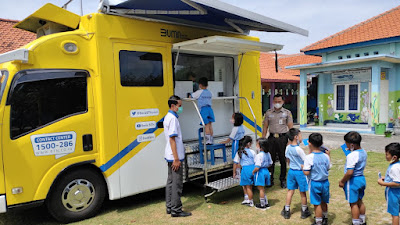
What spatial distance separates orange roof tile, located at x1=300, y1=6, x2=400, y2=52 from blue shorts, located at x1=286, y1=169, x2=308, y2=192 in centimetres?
1261

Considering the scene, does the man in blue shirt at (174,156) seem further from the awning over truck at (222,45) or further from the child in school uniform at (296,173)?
the child in school uniform at (296,173)

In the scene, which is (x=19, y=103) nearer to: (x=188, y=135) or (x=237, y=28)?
(x=188, y=135)

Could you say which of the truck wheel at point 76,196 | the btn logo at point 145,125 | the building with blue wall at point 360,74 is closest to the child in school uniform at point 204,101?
the btn logo at point 145,125

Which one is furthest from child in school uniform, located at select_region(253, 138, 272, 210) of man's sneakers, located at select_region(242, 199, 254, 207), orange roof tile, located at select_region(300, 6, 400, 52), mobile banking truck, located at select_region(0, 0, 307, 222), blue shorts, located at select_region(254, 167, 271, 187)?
orange roof tile, located at select_region(300, 6, 400, 52)

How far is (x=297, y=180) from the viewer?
14.3ft

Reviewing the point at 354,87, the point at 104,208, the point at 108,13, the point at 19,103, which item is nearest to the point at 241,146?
the point at 104,208

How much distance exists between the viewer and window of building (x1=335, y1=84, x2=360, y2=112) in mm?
15961

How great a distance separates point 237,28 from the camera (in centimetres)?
611

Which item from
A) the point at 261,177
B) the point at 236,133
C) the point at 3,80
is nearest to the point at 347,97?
the point at 236,133

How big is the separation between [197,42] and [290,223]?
3.05 metres

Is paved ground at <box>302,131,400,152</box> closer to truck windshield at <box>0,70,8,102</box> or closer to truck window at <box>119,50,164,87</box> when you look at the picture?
A: truck window at <box>119,50,164,87</box>

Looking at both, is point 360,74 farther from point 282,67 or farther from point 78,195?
point 78,195

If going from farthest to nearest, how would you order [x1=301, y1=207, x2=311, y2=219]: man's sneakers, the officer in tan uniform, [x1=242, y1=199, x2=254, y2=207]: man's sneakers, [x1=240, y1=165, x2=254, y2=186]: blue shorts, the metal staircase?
the officer in tan uniform → the metal staircase → [x1=242, y1=199, x2=254, y2=207]: man's sneakers → [x1=240, y1=165, x2=254, y2=186]: blue shorts → [x1=301, y1=207, x2=311, y2=219]: man's sneakers

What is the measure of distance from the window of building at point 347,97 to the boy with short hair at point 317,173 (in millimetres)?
13580
